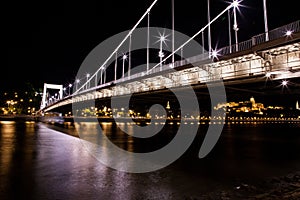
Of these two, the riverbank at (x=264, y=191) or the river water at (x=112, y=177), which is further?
the river water at (x=112, y=177)

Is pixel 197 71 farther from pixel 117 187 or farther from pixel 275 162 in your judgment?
pixel 117 187

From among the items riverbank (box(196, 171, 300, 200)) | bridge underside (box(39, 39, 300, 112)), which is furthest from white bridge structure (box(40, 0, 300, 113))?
riverbank (box(196, 171, 300, 200))

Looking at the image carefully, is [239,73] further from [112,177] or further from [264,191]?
[112,177]

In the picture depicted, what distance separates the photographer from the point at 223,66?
23672 mm

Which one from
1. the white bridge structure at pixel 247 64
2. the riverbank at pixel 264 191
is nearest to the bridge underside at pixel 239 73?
the white bridge structure at pixel 247 64

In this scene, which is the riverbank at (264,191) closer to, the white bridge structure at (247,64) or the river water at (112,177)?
the river water at (112,177)

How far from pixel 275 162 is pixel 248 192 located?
22.9 ft

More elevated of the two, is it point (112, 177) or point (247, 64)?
point (247, 64)

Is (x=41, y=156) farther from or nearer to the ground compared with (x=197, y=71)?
nearer to the ground

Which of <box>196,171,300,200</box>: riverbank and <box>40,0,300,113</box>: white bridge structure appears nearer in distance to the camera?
<box>196,171,300,200</box>: riverbank

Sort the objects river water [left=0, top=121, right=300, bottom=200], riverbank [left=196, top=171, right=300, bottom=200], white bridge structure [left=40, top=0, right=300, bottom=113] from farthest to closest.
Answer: white bridge structure [left=40, top=0, right=300, bottom=113]
river water [left=0, top=121, right=300, bottom=200]
riverbank [left=196, top=171, right=300, bottom=200]

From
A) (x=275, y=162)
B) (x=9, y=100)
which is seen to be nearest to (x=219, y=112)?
(x=9, y=100)

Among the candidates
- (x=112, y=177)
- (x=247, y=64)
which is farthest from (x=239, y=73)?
(x=112, y=177)

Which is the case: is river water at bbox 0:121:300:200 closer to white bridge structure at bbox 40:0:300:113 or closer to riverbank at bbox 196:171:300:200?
riverbank at bbox 196:171:300:200
